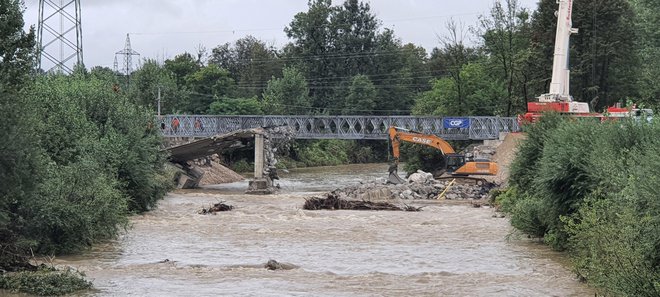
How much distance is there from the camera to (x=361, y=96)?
10575 centimetres

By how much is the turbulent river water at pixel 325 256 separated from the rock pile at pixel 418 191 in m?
7.04

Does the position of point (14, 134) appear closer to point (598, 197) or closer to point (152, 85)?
point (598, 197)

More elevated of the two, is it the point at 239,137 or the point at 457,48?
the point at 457,48

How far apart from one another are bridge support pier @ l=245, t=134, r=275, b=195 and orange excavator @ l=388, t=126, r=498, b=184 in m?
7.29

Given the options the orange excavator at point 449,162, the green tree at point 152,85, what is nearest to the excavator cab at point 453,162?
the orange excavator at point 449,162

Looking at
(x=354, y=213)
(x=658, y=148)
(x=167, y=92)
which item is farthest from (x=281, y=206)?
(x=167, y=92)

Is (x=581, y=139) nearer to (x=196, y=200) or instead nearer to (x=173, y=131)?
(x=196, y=200)

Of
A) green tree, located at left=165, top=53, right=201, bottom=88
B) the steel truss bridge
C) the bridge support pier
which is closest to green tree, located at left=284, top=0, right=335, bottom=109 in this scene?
green tree, located at left=165, top=53, right=201, bottom=88

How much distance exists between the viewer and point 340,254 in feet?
91.1

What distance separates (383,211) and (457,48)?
43090 mm

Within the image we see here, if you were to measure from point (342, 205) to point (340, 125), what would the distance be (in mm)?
25987

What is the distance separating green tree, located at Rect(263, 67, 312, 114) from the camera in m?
101

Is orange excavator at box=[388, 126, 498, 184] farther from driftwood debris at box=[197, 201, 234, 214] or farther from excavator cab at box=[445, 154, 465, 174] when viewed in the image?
driftwood debris at box=[197, 201, 234, 214]

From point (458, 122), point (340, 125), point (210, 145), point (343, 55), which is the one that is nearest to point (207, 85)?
point (343, 55)
